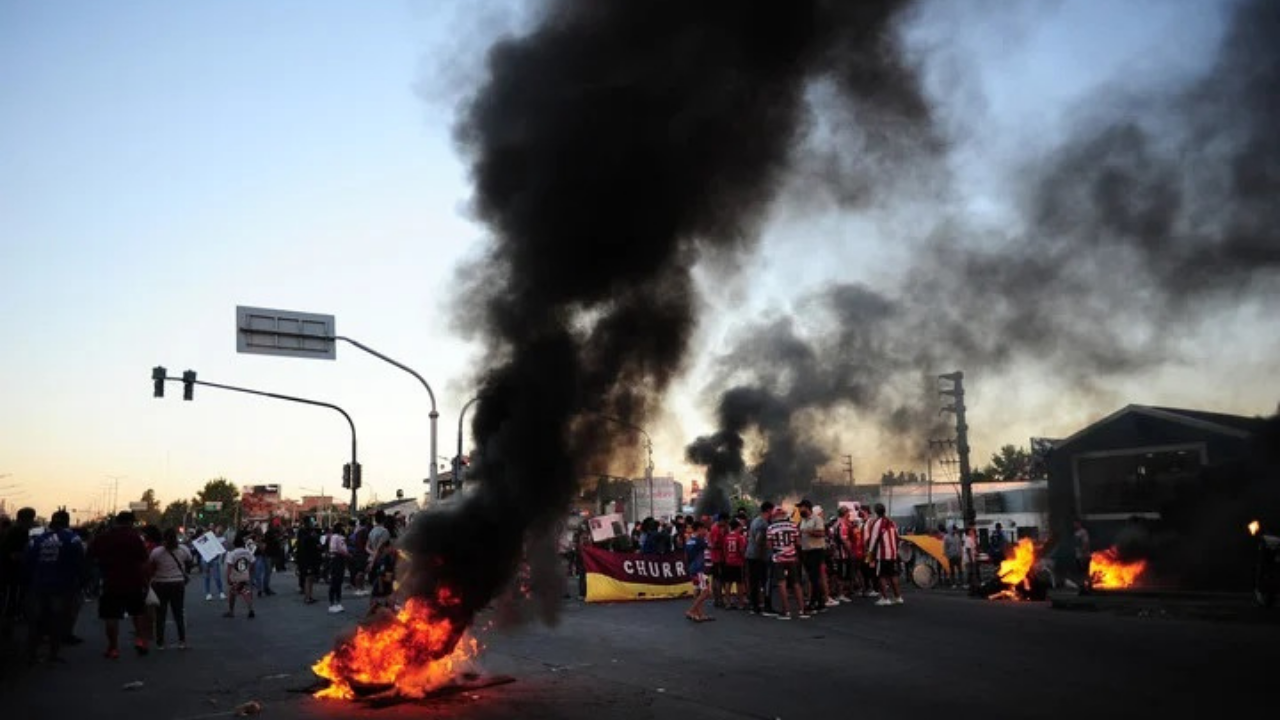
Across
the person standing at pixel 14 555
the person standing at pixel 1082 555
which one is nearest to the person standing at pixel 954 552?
the person standing at pixel 1082 555

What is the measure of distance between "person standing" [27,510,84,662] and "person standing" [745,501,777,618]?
833 cm

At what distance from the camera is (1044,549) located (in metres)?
15.7

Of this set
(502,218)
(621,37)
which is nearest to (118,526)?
(502,218)

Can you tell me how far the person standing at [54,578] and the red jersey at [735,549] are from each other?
27.0ft

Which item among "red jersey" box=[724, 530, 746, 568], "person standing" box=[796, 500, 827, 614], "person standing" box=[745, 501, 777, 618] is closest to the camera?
"person standing" box=[796, 500, 827, 614]

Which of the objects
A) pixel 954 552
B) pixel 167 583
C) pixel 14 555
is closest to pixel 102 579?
pixel 167 583

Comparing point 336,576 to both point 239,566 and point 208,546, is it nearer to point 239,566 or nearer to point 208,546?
point 239,566

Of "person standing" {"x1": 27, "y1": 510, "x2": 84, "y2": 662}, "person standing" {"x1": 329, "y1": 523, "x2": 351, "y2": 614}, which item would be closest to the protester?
"person standing" {"x1": 329, "y1": 523, "x2": 351, "y2": 614}

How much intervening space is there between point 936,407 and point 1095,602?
16.1 m

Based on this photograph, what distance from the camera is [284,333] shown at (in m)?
17.0

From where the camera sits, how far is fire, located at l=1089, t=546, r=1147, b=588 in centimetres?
1631

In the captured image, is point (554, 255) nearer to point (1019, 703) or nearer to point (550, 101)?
point (550, 101)

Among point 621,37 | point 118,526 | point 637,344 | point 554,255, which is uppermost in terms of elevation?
point 621,37

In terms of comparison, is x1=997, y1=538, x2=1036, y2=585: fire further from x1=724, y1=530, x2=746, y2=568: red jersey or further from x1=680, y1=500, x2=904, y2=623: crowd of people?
x1=724, y1=530, x2=746, y2=568: red jersey
